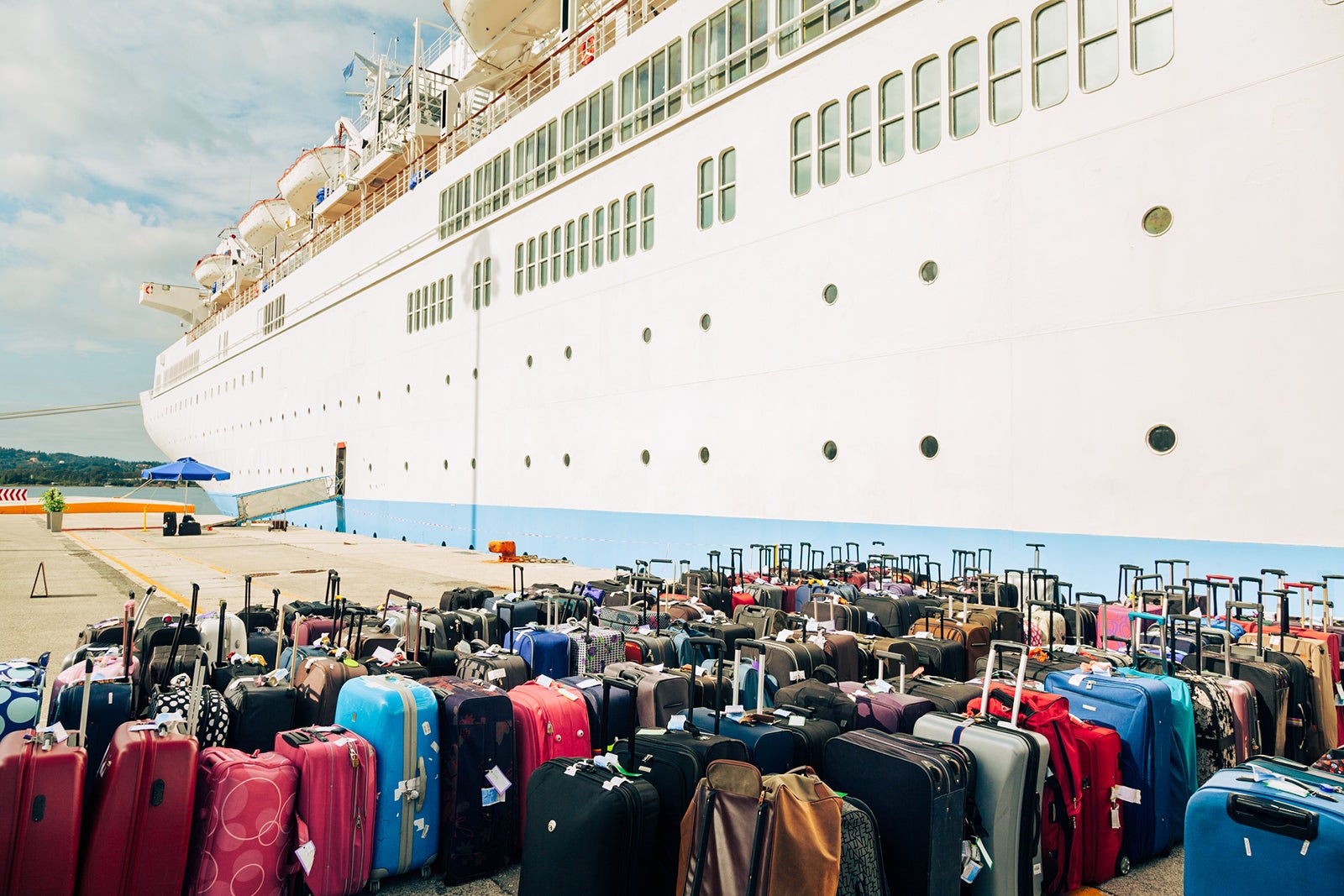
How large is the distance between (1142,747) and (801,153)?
12.4 metres

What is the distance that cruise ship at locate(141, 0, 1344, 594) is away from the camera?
8.99m

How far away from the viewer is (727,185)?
52.2 ft

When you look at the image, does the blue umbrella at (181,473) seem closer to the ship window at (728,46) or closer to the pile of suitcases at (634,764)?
the ship window at (728,46)

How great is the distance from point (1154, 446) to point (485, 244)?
19132 mm

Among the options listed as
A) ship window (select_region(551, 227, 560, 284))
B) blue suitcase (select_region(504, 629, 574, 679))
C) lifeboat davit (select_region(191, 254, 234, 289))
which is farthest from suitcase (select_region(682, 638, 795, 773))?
lifeboat davit (select_region(191, 254, 234, 289))

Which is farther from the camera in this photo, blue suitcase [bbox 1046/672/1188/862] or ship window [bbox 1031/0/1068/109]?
ship window [bbox 1031/0/1068/109]

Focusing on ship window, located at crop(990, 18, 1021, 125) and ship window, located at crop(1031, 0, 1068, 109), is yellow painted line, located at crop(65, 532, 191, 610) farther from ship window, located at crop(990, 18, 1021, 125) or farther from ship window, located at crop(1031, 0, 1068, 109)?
ship window, located at crop(1031, 0, 1068, 109)

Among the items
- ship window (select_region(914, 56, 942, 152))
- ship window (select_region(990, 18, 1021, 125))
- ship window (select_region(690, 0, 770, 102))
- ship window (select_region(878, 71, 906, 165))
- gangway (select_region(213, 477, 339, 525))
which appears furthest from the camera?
gangway (select_region(213, 477, 339, 525))

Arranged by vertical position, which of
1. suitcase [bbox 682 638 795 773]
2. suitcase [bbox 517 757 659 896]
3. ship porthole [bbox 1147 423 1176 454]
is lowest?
suitcase [bbox 517 757 659 896]

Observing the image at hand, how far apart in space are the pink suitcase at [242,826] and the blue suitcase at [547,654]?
2.34 metres

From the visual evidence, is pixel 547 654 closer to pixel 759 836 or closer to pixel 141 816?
pixel 141 816

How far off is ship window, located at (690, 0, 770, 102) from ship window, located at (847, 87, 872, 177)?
8.51 ft

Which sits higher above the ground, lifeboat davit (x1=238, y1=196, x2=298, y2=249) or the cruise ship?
lifeboat davit (x1=238, y1=196, x2=298, y2=249)

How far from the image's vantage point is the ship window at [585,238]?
64.6 feet
